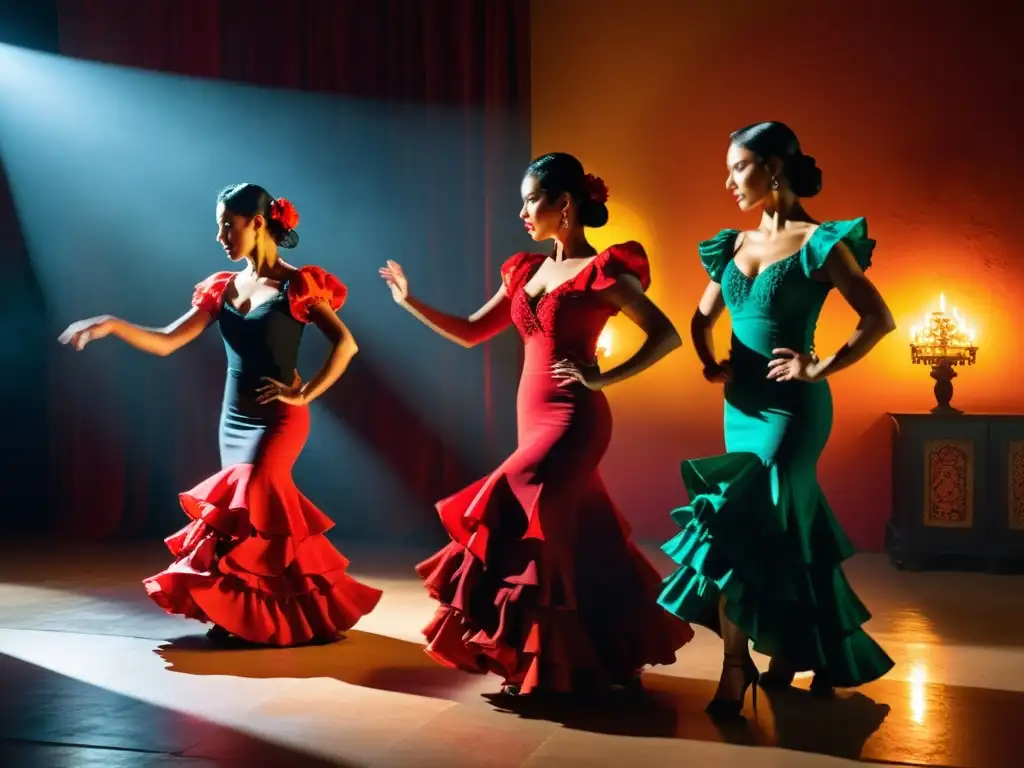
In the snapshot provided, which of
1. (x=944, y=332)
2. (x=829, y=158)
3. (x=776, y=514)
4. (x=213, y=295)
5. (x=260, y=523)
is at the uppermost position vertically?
(x=829, y=158)

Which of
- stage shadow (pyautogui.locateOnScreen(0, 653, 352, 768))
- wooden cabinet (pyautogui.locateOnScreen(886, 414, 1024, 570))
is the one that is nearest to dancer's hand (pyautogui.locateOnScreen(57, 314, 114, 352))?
stage shadow (pyautogui.locateOnScreen(0, 653, 352, 768))

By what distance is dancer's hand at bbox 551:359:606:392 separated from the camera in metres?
3.22

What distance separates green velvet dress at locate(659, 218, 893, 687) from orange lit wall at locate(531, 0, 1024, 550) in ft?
9.03

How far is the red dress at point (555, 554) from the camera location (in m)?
3.20

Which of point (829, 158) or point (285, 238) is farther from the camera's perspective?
point (829, 158)

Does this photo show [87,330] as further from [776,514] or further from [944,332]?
[944,332]

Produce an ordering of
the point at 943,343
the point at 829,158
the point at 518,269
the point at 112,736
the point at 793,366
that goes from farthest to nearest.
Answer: the point at 829,158, the point at 943,343, the point at 518,269, the point at 793,366, the point at 112,736

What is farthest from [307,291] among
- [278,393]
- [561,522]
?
[561,522]

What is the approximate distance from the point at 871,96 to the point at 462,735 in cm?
400

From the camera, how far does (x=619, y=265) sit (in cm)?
327

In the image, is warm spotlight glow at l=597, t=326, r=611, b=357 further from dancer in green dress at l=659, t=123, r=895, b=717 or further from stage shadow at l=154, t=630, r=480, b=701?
dancer in green dress at l=659, t=123, r=895, b=717

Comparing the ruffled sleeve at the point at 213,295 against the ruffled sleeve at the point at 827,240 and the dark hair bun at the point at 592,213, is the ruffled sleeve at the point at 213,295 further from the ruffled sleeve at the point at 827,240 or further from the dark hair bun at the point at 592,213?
the ruffled sleeve at the point at 827,240

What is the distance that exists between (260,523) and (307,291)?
731mm

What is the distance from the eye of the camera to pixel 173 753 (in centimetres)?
282
